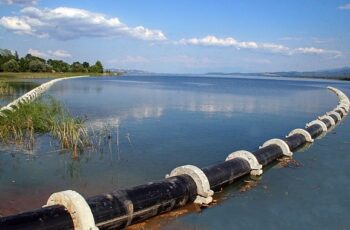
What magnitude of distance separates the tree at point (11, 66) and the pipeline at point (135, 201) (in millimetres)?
91047

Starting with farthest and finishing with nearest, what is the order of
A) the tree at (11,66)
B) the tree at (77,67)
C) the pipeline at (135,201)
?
the tree at (77,67) < the tree at (11,66) < the pipeline at (135,201)

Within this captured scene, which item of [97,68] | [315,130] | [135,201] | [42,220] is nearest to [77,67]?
[97,68]

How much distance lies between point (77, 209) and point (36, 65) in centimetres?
10343

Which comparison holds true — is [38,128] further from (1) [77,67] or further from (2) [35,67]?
(1) [77,67]

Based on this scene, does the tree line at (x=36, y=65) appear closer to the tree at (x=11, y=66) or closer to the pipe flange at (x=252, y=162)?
A: the tree at (x=11, y=66)

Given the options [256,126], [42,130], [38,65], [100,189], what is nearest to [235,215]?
[100,189]

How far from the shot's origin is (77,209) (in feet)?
21.1

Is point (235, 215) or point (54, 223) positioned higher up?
point (54, 223)

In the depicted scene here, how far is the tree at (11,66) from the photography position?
91.7m

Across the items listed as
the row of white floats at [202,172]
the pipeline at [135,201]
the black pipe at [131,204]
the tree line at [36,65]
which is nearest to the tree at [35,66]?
the tree line at [36,65]

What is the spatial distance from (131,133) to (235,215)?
947 centimetres

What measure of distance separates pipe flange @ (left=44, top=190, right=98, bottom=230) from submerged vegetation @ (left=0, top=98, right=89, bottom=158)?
19.6ft

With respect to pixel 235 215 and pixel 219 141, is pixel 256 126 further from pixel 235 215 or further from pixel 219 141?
pixel 235 215

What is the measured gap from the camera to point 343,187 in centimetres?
1033
